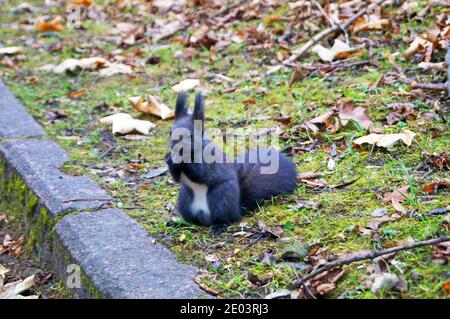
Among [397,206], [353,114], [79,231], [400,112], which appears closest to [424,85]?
[400,112]

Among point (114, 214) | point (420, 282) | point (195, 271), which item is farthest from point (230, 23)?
point (420, 282)

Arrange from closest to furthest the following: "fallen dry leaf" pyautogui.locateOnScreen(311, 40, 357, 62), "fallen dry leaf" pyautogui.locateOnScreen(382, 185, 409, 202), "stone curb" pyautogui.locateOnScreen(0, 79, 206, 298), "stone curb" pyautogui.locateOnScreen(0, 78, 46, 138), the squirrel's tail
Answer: "stone curb" pyautogui.locateOnScreen(0, 79, 206, 298)
"fallen dry leaf" pyautogui.locateOnScreen(382, 185, 409, 202)
the squirrel's tail
"stone curb" pyautogui.locateOnScreen(0, 78, 46, 138)
"fallen dry leaf" pyautogui.locateOnScreen(311, 40, 357, 62)

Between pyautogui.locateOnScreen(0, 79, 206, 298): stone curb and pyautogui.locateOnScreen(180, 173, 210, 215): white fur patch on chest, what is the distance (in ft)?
0.80

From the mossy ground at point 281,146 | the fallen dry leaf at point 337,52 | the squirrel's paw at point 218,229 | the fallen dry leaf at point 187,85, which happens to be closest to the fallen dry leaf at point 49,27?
the mossy ground at point 281,146

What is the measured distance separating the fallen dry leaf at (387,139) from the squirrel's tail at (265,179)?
0.42 m

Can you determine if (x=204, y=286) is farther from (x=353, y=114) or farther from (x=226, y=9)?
(x=226, y=9)

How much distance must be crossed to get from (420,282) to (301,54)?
274 centimetres

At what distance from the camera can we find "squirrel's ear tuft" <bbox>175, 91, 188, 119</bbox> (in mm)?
2938

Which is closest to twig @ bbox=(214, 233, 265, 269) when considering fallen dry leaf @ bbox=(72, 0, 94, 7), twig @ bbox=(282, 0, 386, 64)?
twig @ bbox=(282, 0, 386, 64)

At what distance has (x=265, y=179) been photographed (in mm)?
3051

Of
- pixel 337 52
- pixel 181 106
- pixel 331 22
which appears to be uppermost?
pixel 181 106

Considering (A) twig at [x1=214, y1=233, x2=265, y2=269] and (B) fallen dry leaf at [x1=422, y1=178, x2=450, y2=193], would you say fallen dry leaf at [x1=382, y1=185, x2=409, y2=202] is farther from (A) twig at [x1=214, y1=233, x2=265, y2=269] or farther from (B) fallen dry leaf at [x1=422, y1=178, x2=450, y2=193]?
(A) twig at [x1=214, y1=233, x2=265, y2=269]

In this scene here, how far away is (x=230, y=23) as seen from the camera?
5.71 meters

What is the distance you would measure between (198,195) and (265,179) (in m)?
0.32
